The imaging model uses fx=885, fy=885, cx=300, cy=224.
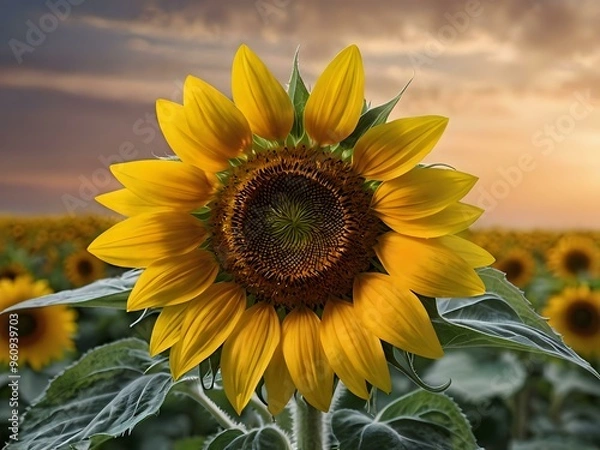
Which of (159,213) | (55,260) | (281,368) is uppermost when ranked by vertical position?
(159,213)

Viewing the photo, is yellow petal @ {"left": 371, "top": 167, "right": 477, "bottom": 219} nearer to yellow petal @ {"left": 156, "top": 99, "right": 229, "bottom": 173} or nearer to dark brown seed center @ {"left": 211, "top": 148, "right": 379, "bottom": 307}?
dark brown seed center @ {"left": 211, "top": 148, "right": 379, "bottom": 307}

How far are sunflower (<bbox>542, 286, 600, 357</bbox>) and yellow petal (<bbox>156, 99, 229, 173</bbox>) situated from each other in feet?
6.82

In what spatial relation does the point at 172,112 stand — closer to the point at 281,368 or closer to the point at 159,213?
the point at 159,213

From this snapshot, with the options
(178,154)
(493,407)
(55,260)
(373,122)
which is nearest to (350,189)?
(373,122)

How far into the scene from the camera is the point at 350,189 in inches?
36.6

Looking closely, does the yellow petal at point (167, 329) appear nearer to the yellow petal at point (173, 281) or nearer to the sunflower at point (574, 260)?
the yellow petal at point (173, 281)

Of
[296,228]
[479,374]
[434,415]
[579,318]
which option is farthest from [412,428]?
[579,318]

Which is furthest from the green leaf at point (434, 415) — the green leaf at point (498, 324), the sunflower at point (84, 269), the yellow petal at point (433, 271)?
the sunflower at point (84, 269)

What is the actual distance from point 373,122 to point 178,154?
200 mm

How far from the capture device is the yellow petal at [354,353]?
849 millimetres

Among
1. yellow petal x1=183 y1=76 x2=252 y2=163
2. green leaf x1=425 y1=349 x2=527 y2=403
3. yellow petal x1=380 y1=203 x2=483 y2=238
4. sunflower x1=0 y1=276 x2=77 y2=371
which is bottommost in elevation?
sunflower x1=0 y1=276 x2=77 y2=371

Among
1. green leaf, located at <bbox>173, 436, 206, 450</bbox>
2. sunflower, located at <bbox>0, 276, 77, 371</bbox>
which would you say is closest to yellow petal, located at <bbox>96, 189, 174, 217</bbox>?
green leaf, located at <bbox>173, 436, 206, 450</bbox>

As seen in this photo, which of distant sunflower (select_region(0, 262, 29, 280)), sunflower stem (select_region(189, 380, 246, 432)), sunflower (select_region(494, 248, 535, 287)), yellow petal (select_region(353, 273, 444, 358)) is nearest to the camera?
yellow petal (select_region(353, 273, 444, 358))

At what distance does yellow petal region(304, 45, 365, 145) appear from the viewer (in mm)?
876
